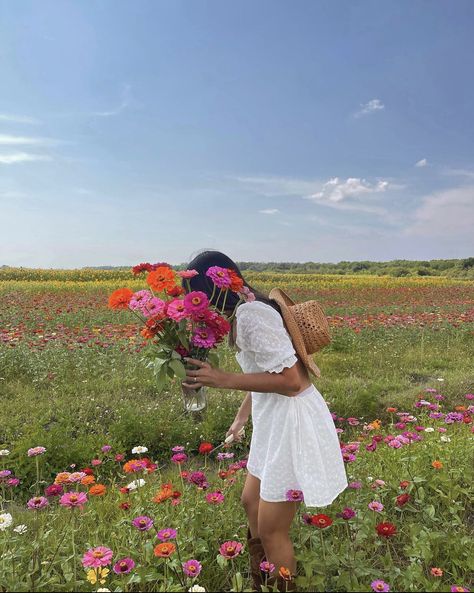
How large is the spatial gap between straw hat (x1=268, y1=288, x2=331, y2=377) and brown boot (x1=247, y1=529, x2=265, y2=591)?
774 millimetres

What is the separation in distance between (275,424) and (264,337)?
38 centimetres

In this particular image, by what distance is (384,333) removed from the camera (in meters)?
9.32

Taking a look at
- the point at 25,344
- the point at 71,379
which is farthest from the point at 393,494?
the point at 25,344

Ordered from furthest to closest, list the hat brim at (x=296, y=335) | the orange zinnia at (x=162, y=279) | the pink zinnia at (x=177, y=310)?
the hat brim at (x=296, y=335)
the orange zinnia at (x=162, y=279)
the pink zinnia at (x=177, y=310)

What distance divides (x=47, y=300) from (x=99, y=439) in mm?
10072

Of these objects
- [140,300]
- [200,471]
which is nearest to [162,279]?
[140,300]

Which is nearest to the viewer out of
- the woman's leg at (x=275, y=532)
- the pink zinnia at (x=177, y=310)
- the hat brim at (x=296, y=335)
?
the pink zinnia at (x=177, y=310)

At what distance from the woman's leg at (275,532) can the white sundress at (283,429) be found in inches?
1.7

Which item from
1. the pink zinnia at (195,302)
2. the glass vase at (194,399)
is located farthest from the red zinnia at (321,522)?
the pink zinnia at (195,302)

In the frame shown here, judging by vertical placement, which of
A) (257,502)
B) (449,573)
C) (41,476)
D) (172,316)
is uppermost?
(172,316)

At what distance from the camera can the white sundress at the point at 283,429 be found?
180 cm

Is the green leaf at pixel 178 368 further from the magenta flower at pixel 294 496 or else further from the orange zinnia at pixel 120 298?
the magenta flower at pixel 294 496

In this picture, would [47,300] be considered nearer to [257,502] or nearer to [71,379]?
[71,379]

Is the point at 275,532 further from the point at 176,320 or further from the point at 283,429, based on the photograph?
the point at 176,320
